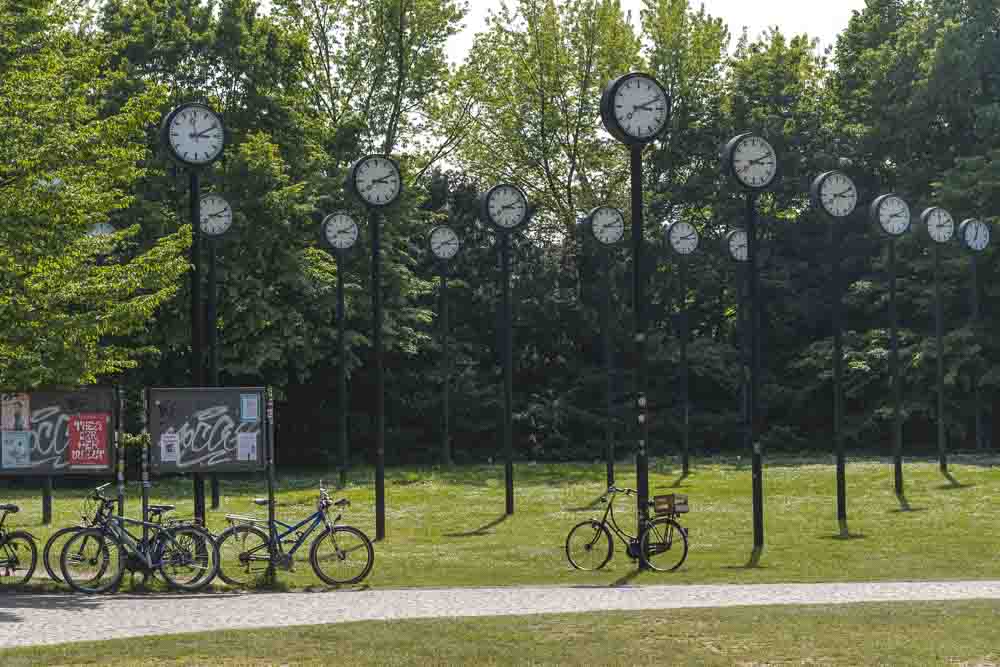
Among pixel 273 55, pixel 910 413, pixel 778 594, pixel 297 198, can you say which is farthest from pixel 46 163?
pixel 910 413

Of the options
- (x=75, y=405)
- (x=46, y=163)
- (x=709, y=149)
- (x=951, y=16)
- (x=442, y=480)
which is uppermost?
(x=951, y=16)

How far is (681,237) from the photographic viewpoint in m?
35.3

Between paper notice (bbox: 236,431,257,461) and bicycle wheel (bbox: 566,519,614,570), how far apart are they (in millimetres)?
4543

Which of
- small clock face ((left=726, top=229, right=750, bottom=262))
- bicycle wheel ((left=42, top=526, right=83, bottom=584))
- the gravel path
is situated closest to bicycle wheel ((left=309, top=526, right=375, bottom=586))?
the gravel path

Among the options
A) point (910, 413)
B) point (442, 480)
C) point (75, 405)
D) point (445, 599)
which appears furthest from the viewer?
point (910, 413)

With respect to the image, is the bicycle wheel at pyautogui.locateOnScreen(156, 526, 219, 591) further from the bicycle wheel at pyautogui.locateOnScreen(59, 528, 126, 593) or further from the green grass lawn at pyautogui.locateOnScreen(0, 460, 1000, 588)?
the green grass lawn at pyautogui.locateOnScreen(0, 460, 1000, 588)

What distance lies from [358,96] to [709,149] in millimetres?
14324

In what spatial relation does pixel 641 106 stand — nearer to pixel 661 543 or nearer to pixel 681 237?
pixel 661 543

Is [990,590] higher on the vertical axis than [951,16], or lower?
lower

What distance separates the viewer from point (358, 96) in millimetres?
51031

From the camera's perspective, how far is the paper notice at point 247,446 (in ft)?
54.8

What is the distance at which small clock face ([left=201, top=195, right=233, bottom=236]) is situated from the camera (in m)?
27.8

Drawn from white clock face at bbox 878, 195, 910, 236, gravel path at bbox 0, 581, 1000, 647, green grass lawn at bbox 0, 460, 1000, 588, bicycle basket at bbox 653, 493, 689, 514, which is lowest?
green grass lawn at bbox 0, 460, 1000, 588

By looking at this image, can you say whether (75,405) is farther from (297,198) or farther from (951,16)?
(951,16)
